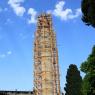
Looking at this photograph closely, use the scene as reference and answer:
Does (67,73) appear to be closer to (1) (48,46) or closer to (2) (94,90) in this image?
(1) (48,46)

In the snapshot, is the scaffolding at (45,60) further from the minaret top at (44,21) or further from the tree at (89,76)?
A: the tree at (89,76)

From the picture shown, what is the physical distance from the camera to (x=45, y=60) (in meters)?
80.6

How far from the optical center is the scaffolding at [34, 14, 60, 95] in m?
79.9

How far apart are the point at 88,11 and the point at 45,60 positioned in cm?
6288

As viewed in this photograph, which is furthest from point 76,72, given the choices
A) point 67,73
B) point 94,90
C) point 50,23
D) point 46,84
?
point 94,90

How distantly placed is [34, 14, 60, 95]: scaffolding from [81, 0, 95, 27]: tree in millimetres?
60793

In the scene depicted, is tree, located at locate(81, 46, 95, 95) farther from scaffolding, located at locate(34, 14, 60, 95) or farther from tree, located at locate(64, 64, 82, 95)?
scaffolding, located at locate(34, 14, 60, 95)

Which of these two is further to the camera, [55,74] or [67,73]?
[55,74]

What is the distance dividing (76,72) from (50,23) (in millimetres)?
28611

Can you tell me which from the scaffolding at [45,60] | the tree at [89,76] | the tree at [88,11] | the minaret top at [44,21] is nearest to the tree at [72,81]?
the scaffolding at [45,60]

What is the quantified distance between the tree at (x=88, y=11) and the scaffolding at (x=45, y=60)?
60793mm

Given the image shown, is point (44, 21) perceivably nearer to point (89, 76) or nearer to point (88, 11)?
point (89, 76)

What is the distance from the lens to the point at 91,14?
1772 centimetres

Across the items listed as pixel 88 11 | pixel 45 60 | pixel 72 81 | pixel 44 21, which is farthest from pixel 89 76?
pixel 44 21
